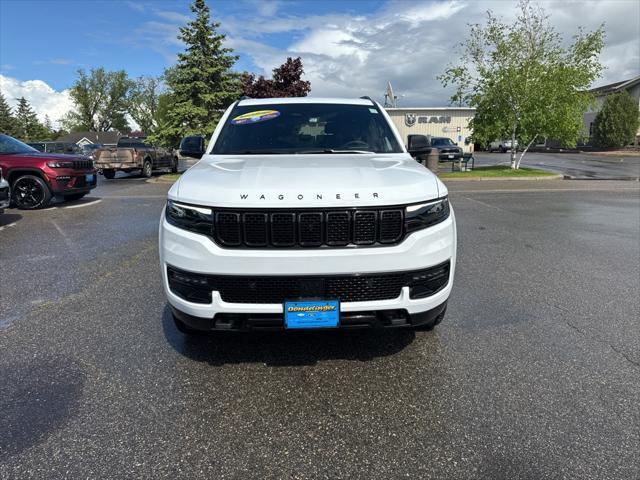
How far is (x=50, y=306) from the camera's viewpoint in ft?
14.3

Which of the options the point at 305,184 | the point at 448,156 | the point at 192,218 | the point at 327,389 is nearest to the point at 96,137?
the point at 448,156

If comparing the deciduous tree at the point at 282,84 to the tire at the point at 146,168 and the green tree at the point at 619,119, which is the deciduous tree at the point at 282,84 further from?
the green tree at the point at 619,119

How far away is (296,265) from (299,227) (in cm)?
23

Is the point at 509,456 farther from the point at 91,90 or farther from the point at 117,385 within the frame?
the point at 91,90

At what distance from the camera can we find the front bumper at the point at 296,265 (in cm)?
266

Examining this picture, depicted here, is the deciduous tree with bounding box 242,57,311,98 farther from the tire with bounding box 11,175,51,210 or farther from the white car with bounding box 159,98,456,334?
the white car with bounding box 159,98,456,334

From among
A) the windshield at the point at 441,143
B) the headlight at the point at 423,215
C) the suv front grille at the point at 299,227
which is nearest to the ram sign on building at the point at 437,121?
the windshield at the point at 441,143

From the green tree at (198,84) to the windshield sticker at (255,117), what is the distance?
1710 centimetres

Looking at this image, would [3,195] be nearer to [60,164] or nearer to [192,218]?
[60,164]

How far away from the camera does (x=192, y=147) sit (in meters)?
4.51

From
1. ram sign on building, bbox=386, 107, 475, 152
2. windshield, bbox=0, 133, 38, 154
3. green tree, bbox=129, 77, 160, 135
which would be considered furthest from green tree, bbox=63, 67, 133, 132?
windshield, bbox=0, 133, 38, 154

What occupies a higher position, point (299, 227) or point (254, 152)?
point (254, 152)

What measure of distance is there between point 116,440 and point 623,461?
2613 millimetres

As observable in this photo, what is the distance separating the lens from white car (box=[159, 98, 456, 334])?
268cm
